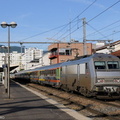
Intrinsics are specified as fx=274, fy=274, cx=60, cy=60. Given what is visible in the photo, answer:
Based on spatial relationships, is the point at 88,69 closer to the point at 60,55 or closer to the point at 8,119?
the point at 8,119

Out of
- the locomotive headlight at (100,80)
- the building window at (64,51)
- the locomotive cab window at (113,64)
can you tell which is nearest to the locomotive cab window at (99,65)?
the locomotive cab window at (113,64)

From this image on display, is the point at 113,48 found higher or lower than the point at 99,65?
higher

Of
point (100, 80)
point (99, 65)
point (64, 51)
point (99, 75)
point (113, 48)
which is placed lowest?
point (100, 80)

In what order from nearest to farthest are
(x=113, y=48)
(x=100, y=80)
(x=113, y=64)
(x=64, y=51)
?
(x=100, y=80) < (x=113, y=64) < (x=113, y=48) < (x=64, y=51)

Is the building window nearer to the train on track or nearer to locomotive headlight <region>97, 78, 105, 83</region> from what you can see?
the train on track

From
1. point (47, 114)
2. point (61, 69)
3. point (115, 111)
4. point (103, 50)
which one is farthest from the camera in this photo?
point (103, 50)

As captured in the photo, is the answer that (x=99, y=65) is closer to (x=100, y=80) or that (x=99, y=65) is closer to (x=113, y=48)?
(x=100, y=80)

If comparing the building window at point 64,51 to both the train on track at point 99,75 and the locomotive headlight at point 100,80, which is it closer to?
the train on track at point 99,75

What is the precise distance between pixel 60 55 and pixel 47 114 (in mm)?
69265

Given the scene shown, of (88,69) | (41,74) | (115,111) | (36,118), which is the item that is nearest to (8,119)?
(36,118)

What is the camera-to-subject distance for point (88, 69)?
16.9 meters

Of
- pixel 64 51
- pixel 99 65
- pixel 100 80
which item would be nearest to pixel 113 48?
pixel 99 65

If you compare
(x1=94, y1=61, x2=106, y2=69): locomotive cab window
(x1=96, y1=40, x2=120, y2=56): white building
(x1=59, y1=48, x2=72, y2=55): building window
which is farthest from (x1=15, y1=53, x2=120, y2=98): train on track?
(x1=59, y1=48, x2=72, y2=55): building window

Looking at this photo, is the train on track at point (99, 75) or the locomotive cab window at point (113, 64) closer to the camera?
the train on track at point (99, 75)
